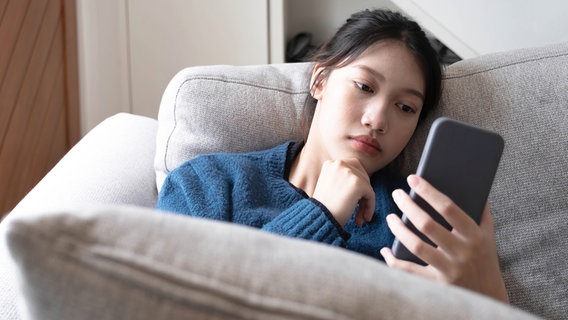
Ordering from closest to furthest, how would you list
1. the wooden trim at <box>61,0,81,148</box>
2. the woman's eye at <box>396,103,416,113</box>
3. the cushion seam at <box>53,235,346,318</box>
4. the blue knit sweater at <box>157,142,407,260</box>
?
1. the cushion seam at <box>53,235,346,318</box>
2. the blue knit sweater at <box>157,142,407,260</box>
3. the woman's eye at <box>396,103,416,113</box>
4. the wooden trim at <box>61,0,81,148</box>

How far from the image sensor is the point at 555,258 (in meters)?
1.06

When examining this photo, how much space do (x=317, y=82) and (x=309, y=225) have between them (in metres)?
0.38

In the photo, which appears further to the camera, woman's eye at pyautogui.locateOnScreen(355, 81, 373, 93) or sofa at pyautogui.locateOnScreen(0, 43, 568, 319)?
woman's eye at pyautogui.locateOnScreen(355, 81, 373, 93)

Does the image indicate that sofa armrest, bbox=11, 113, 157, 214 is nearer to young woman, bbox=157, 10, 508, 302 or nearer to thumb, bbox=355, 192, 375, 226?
young woman, bbox=157, 10, 508, 302

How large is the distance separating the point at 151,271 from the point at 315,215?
0.56 meters

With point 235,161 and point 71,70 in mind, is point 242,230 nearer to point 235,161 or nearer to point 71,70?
point 235,161

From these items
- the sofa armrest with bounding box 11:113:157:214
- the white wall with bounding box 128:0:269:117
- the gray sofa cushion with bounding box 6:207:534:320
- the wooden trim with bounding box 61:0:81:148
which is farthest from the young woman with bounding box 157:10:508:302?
the wooden trim with bounding box 61:0:81:148

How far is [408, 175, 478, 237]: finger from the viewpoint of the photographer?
0.74 m

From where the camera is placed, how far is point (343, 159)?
106cm

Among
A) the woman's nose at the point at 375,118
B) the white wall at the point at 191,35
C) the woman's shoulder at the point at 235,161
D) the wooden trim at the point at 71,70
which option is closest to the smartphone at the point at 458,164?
the woman's nose at the point at 375,118

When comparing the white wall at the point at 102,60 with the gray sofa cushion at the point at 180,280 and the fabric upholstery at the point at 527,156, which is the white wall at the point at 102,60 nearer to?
the fabric upholstery at the point at 527,156

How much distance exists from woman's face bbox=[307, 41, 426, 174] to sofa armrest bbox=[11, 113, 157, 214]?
1.14 ft

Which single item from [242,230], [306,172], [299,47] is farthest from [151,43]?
[242,230]

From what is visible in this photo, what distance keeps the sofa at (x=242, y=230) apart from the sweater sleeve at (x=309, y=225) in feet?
0.98
